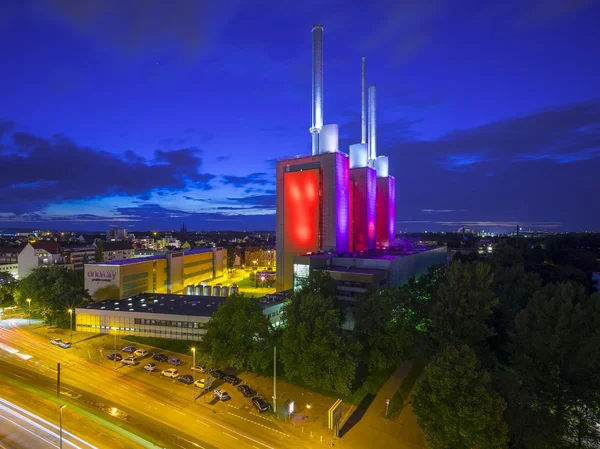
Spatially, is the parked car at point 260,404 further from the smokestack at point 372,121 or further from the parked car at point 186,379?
the smokestack at point 372,121

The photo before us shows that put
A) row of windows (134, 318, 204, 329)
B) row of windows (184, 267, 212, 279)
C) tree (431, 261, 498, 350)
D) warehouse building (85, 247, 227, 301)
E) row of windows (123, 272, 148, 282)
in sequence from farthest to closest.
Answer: row of windows (184, 267, 212, 279) < row of windows (123, 272, 148, 282) < warehouse building (85, 247, 227, 301) < row of windows (134, 318, 204, 329) < tree (431, 261, 498, 350)

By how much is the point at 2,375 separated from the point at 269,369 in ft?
99.0

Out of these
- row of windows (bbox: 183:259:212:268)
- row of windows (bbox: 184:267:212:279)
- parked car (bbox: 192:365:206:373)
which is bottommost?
parked car (bbox: 192:365:206:373)

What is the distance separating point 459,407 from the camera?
2259 cm

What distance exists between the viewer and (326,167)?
3172 inches

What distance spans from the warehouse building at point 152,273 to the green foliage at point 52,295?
4779 millimetres

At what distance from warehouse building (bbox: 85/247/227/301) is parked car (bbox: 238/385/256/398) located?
147ft

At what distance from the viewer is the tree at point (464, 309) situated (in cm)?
3628

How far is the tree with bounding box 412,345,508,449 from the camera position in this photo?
72.6 feet

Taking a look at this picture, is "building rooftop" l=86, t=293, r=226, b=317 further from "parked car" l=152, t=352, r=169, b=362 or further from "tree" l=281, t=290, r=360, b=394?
"tree" l=281, t=290, r=360, b=394

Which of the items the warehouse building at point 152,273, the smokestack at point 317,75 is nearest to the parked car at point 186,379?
the warehouse building at point 152,273

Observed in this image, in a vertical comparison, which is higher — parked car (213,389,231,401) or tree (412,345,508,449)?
tree (412,345,508,449)

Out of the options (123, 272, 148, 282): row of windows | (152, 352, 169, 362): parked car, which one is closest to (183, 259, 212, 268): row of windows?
(123, 272, 148, 282): row of windows

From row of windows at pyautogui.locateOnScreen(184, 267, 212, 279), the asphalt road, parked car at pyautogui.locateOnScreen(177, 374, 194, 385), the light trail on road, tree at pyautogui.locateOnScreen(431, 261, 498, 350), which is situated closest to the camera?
the light trail on road
